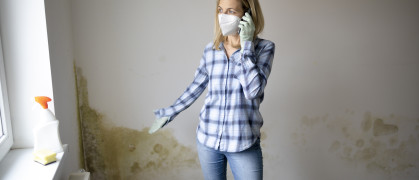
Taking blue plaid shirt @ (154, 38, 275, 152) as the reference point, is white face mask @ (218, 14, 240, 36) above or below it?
above

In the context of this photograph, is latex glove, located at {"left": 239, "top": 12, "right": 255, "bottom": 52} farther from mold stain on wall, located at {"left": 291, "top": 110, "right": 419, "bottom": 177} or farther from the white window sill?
mold stain on wall, located at {"left": 291, "top": 110, "right": 419, "bottom": 177}

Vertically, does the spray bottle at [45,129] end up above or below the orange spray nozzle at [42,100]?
below

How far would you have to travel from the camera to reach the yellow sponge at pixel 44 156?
1.07 meters

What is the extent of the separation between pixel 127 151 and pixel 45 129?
0.82 metres

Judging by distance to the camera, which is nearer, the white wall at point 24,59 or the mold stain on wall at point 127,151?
the white wall at point 24,59

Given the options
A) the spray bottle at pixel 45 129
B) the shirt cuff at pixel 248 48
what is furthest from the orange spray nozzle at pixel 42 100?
the shirt cuff at pixel 248 48

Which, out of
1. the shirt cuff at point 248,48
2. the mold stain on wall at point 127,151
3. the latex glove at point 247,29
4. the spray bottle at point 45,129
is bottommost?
the mold stain on wall at point 127,151

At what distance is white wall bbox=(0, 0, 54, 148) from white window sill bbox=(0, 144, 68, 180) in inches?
3.2

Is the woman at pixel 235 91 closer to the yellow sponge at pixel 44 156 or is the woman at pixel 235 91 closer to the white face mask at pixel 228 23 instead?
the white face mask at pixel 228 23

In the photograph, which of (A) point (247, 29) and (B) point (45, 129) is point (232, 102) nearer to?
(A) point (247, 29)

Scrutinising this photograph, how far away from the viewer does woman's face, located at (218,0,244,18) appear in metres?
1.23

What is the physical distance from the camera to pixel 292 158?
2074mm

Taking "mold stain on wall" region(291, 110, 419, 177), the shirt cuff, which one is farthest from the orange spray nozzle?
"mold stain on wall" region(291, 110, 419, 177)

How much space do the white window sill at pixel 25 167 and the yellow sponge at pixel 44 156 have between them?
1 cm
